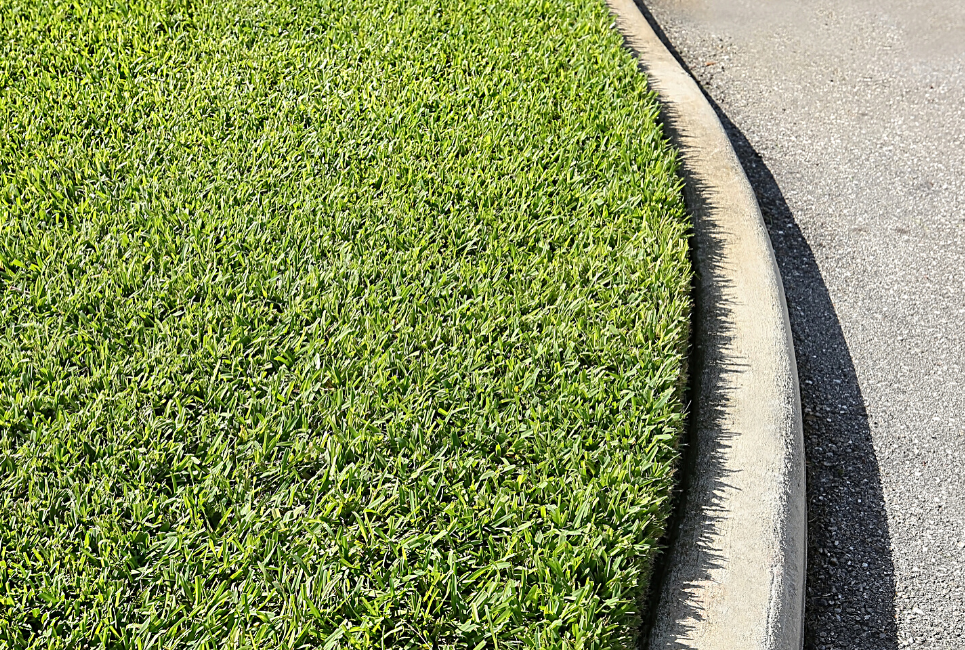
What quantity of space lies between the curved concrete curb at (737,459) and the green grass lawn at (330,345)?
0.11m

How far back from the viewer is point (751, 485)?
2605 mm

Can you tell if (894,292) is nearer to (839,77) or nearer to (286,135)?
(839,77)

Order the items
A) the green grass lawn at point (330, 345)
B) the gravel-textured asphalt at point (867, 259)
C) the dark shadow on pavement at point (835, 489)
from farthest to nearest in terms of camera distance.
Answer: the gravel-textured asphalt at point (867, 259), the dark shadow on pavement at point (835, 489), the green grass lawn at point (330, 345)

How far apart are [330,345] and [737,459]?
1.31 metres

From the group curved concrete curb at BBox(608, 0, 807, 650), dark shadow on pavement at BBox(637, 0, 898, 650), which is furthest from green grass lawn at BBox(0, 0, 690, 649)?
dark shadow on pavement at BBox(637, 0, 898, 650)

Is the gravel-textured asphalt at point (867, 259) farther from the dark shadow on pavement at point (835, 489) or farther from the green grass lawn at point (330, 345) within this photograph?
the green grass lawn at point (330, 345)

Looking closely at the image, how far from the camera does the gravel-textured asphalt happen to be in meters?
2.81

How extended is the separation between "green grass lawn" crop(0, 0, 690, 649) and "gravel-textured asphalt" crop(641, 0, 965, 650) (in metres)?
0.71

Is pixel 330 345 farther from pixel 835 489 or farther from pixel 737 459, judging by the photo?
pixel 835 489

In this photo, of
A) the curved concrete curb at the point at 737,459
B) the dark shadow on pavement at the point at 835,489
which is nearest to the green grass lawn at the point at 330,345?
the curved concrete curb at the point at 737,459

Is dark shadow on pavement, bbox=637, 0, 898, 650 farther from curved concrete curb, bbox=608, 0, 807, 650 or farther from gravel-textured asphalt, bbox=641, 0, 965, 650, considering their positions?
curved concrete curb, bbox=608, 0, 807, 650

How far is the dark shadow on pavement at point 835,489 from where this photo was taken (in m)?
2.66

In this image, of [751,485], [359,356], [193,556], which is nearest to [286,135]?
[359,356]

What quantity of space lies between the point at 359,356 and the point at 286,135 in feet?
5.06
